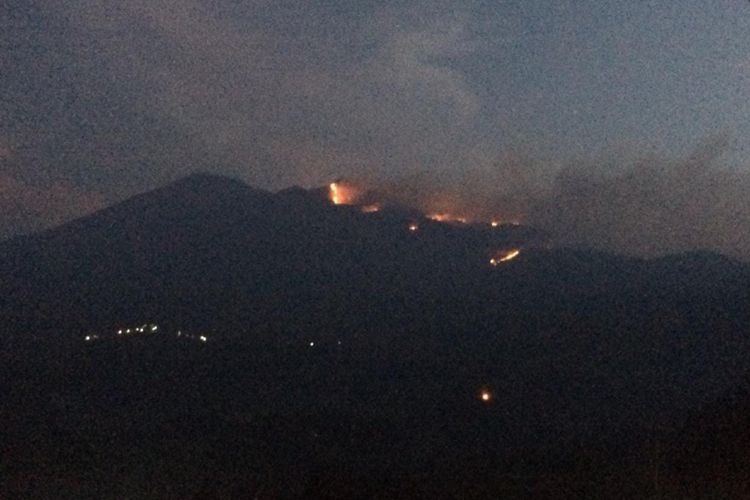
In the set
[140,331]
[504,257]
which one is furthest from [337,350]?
[504,257]

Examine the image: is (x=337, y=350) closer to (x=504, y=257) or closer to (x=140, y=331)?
(x=140, y=331)

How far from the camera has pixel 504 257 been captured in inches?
3775

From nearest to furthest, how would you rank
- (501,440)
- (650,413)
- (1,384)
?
(501,440) < (650,413) < (1,384)

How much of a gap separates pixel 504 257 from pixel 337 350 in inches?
1865

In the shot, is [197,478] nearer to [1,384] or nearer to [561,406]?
[561,406]

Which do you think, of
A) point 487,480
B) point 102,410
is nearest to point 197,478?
point 487,480

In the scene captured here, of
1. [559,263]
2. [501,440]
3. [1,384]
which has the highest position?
[559,263]

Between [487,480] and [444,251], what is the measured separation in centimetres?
7577

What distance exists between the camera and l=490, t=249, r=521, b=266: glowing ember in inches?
3710

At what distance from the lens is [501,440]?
29.9 m

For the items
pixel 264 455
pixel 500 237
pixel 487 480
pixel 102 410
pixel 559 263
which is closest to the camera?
pixel 487 480

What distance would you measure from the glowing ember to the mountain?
534 mm

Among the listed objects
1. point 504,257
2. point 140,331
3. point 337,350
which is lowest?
point 337,350

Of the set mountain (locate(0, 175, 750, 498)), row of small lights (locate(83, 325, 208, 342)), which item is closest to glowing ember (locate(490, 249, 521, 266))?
mountain (locate(0, 175, 750, 498))
